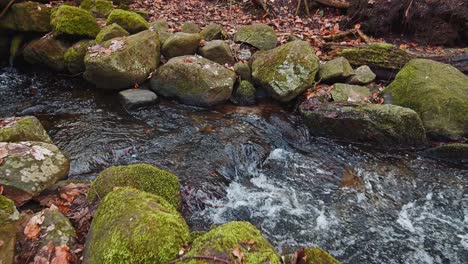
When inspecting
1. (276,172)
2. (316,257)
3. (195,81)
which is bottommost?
(276,172)

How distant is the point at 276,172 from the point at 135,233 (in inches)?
133

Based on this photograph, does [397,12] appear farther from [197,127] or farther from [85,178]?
[85,178]

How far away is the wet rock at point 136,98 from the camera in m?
6.89

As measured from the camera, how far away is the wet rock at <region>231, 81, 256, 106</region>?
23.7ft

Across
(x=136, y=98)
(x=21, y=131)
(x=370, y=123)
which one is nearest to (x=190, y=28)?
(x=136, y=98)

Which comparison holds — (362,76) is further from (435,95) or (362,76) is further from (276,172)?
(276,172)

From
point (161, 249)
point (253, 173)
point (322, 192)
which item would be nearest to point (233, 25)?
point (253, 173)

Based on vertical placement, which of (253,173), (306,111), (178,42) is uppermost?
(178,42)

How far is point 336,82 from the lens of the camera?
23.9ft

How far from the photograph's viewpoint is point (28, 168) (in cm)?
397

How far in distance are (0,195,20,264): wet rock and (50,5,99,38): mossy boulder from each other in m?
5.97

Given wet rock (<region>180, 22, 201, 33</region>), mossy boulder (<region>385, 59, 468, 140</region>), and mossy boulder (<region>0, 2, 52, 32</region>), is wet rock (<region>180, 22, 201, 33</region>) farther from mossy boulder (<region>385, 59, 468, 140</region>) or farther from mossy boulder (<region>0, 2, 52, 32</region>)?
mossy boulder (<region>385, 59, 468, 140</region>)

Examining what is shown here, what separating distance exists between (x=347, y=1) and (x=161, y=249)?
10074 mm

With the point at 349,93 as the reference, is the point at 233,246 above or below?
above
